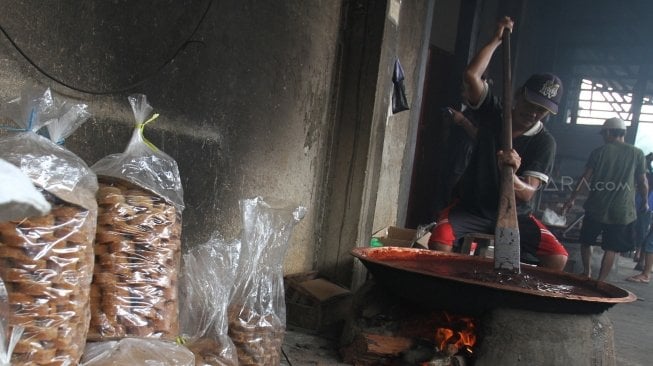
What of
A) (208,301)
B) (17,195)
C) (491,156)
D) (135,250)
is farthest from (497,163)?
(17,195)

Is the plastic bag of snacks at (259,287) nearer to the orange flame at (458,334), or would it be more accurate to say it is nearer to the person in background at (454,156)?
the orange flame at (458,334)

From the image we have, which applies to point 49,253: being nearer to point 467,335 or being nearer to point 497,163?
point 467,335

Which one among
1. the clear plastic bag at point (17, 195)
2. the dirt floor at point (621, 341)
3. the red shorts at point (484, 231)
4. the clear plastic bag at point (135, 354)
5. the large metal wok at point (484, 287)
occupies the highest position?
the clear plastic bag at point (17, 195)

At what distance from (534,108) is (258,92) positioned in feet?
Result: 7.34

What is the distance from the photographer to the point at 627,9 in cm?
1392

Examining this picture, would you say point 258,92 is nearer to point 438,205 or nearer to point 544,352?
point 544,352

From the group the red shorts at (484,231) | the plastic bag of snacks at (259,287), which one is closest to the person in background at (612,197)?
the red shorts at (484,231)

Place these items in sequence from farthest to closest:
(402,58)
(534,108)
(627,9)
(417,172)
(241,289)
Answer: (627,9) < (417,172) < (402,58) < (534,108) < (241,289)

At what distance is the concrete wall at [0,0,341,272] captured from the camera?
85.5 inches

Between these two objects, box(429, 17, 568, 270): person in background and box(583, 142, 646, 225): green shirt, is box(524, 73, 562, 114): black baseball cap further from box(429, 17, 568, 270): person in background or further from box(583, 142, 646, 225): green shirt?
box(583, 142, 646, 225): green shirt

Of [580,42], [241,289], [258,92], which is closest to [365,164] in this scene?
[258,92]

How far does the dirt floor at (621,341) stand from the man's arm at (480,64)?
2.24 meters

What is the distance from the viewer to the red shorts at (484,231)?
4.24 meters

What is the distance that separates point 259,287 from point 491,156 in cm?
262
